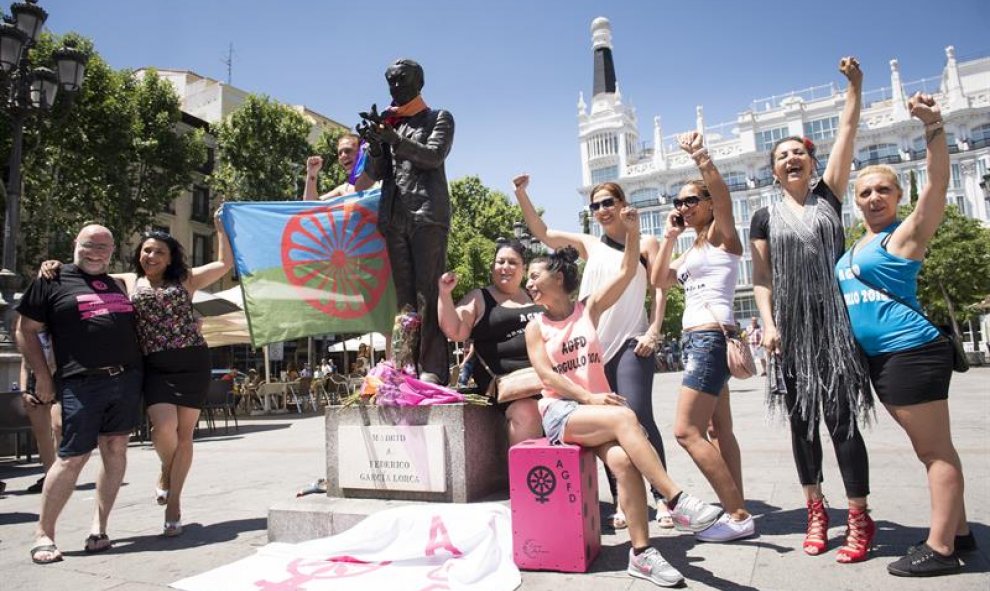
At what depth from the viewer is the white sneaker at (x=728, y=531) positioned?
316 cm

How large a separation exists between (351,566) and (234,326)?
1144cm

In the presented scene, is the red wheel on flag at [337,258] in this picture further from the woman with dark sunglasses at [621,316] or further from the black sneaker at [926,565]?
the black sneaker at [926,565]

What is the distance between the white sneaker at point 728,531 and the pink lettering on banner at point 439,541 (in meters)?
1.27

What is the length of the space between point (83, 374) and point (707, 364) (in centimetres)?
355

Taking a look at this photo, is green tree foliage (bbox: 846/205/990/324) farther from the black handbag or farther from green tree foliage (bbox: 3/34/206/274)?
green tree foliage (bbox: 3/34/206/274)

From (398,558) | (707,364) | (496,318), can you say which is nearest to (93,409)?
(398,558)

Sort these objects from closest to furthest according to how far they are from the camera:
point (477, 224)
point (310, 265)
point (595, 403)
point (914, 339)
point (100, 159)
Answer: point (914, 339)
point (595, 403)
point (310, 265)
point (100, 159)
point (477, 224)

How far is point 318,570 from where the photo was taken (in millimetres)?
2975

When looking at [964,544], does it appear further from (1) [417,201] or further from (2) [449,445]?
(1) [417,201]

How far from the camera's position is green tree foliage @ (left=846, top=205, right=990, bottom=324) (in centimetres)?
2472

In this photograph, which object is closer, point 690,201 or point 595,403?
point 595,403

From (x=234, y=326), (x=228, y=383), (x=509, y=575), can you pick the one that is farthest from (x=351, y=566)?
(x=234, y=326)

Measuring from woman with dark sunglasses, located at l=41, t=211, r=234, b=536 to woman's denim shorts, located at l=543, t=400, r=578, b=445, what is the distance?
2378 mm

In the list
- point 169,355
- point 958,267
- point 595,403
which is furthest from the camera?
point 958,267
